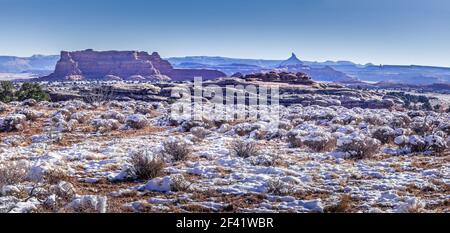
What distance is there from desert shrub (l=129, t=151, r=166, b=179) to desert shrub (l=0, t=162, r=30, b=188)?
2.25 m

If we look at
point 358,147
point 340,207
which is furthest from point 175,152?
point 340,207

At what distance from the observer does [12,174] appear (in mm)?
8148

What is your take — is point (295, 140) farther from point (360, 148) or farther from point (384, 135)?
point (384, 135)

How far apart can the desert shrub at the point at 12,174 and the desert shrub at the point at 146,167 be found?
225 cm

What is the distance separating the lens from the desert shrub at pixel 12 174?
7950mm

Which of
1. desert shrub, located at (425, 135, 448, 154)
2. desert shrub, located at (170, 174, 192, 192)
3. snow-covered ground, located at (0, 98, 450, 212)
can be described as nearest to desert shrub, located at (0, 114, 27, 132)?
snow-covered ground, located at (0, 98, 450, 212)

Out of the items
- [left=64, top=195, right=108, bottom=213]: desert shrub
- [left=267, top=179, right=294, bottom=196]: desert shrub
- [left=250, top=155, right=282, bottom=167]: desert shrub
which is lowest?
[left=250, top=155, right=282, bottom=167]: desert shrub

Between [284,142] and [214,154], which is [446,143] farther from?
[214,154]

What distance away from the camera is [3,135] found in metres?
16.3

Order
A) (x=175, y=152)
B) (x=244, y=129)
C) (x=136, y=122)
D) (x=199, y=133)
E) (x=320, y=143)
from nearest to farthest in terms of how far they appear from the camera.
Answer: (x=175, y=152), (x=320, y=143), (x=199, y=133), (x=244, y=129), (x=136, y=122)

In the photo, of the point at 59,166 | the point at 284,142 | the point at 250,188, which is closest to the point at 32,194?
the point at 59,166

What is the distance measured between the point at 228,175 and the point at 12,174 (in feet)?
15.3

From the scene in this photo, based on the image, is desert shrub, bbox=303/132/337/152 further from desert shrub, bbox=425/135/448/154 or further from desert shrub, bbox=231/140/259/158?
desert shrub, bbox=425/135/448/154

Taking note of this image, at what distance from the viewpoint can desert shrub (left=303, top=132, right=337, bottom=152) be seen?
44.9 feet
